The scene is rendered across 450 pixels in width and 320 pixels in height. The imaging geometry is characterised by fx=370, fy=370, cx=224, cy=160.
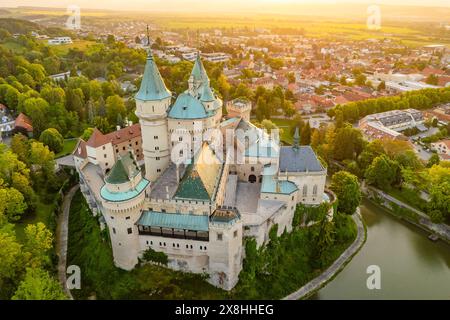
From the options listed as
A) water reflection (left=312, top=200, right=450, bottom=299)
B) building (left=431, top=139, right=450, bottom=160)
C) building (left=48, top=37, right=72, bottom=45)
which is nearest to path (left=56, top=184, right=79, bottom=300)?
water reflection (left=312, top=200, right=450, bottom=299)

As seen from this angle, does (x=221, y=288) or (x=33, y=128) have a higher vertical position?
(x=33, y=128)

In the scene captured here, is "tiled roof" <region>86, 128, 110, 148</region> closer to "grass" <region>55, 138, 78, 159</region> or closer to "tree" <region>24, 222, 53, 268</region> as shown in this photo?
"tree" <region>24, 222, 53, 268</region>

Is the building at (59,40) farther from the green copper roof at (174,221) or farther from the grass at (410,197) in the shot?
the grass at (410,197)

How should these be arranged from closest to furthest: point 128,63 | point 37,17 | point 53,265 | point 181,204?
point 181,204, point 53,265, point 128,63, point 37,17

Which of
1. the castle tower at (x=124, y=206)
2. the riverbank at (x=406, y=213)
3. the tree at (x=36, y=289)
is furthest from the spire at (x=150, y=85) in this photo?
the riverbank at (x=406, y=213)

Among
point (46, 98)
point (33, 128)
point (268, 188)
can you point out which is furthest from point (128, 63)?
point (268, 188)
